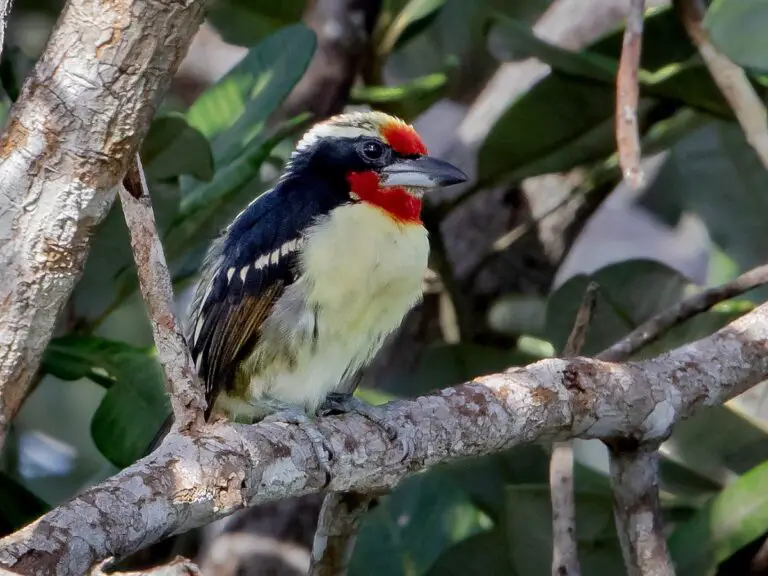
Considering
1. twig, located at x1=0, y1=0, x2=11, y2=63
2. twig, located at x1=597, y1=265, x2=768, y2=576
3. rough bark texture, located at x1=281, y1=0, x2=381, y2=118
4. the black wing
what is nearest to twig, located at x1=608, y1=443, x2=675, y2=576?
twig, located at x1=597, y1=265, x2=768, y2=576

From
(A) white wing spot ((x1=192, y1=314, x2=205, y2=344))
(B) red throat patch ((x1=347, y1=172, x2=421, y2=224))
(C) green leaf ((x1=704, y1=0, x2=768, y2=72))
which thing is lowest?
(A) white wing spot ((x1=192, y1=314, x2=205, y2=344))

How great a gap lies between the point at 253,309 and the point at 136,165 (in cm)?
65

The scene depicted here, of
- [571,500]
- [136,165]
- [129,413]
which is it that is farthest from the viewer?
[129,413]

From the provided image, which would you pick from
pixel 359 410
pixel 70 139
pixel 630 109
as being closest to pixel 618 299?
pixel 359 410

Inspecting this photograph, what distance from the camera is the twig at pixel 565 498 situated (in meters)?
1.84

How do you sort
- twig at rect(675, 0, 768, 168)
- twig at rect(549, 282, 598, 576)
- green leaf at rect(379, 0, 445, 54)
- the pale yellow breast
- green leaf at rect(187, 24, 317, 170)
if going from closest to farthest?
twig at rect(549, 282, 598, 576) < the pale yellow breast < twig at rect(675, 0, 768, 168) < green leaf at rect(187, 24, 317, 170) < green leaf at rect(379, 0, 445, 54)

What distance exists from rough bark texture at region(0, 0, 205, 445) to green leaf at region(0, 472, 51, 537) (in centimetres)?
72

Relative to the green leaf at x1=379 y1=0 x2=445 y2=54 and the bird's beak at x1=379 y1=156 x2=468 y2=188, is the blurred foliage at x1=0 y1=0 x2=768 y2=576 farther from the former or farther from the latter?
the bird's beak at x1=379 y1=156 x2=468 y2=188

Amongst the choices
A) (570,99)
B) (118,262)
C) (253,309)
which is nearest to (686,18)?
(570,99)

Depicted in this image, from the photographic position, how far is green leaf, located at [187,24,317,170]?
244 centimetres

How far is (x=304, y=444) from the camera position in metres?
1.59

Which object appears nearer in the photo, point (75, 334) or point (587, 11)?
point (75, 334)

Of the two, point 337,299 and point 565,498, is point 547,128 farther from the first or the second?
point 565,498

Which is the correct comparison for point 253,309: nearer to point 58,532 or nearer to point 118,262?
point 118,262
